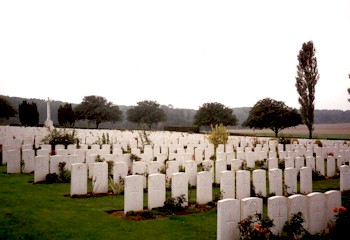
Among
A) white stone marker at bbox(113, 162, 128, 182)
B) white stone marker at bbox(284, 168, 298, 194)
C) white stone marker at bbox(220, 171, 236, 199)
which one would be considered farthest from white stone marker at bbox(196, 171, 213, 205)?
white stone marker at bbox(113, 162, 128, 182)

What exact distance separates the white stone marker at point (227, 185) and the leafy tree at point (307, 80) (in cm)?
2527

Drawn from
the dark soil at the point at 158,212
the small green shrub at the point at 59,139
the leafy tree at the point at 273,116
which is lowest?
the dark soil at the point at 158,212

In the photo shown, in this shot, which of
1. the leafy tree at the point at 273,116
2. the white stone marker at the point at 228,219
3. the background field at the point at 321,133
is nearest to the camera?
the white stone marker at the point at 228,219

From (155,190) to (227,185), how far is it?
1724 millimetres

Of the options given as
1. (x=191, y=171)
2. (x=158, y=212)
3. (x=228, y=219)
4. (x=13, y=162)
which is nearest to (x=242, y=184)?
(x=158, y=212)

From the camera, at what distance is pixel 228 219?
4461 mm

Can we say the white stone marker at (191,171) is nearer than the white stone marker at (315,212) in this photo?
No

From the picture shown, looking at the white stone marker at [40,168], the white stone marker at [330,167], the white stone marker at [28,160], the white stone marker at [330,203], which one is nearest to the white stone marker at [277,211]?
the white stone marker at [330,203]

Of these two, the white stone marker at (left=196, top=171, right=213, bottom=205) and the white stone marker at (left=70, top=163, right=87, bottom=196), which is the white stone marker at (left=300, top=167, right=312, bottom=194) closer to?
the white stone marker at (left=196, top=171, right=213, bottom=205)

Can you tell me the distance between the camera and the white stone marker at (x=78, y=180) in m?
7.62

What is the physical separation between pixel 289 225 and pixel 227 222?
41.2 inches

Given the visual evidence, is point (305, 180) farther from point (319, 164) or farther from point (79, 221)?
point (79, 221)

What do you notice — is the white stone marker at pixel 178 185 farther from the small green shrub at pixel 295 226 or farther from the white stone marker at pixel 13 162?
the white stone marker at pixel 13 162

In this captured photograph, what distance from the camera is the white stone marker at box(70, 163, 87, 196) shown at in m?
7.62
